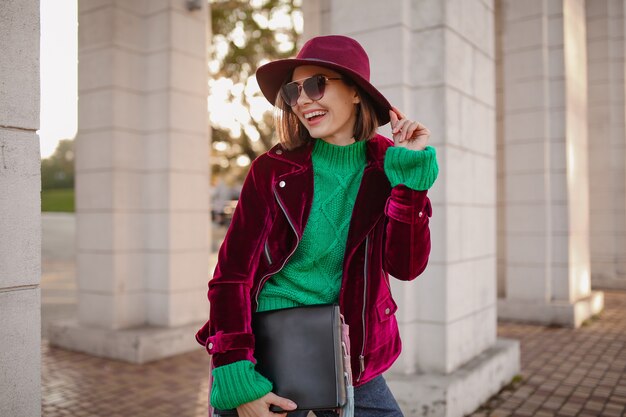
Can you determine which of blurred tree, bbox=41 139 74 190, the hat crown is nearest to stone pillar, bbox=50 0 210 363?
the hat crown

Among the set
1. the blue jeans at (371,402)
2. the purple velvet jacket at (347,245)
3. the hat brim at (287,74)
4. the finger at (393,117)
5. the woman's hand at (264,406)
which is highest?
the hat brim at (287,74)

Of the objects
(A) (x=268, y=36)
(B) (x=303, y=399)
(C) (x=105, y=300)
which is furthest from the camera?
(A) (x=268, y=36)

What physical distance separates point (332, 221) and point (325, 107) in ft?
1.34

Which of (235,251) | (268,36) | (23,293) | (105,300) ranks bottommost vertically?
(105,300)

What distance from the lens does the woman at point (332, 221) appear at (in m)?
1.91

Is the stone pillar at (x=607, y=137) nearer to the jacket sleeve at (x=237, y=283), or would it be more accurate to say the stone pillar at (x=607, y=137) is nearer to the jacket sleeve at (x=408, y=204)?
the jacket sleeve at (x=408, y=204)

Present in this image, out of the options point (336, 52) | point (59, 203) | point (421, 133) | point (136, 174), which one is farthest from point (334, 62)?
point (59, 203)

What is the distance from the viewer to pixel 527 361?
20.0 feet

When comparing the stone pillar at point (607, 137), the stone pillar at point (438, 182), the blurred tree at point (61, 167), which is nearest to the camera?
the stone pillar at point (438, 182)

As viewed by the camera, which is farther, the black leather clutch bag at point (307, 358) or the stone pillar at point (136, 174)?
the stone pillar at point (136, 174)

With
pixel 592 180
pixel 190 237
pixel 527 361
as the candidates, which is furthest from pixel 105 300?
pixel 592 180

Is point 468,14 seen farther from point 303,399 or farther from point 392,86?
point 303,399

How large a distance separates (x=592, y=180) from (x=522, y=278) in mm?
4352

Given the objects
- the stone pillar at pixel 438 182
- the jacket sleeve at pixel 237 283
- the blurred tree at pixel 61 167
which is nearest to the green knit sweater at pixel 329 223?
the jacket sleeve at pixel 237 283
